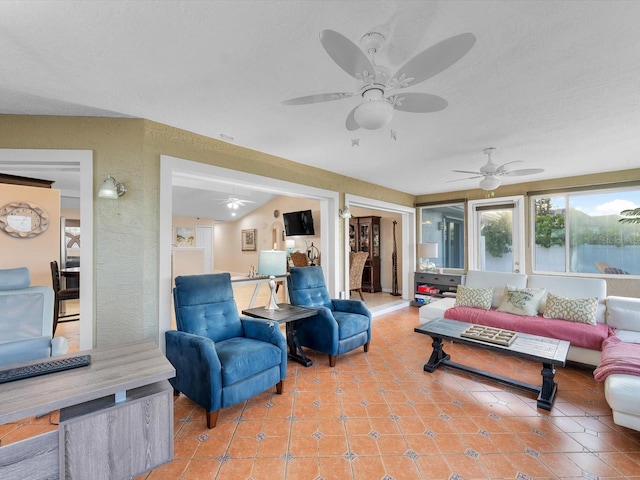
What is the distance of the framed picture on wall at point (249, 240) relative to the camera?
398 inches

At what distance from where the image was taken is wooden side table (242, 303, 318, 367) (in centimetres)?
298

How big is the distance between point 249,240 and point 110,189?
7.90m

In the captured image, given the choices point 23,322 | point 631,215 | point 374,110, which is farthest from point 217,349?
point 631,215

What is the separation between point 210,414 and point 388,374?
5.82ft

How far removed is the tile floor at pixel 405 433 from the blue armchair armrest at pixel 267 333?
344 millimetres

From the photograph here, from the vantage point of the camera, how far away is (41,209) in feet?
14.5

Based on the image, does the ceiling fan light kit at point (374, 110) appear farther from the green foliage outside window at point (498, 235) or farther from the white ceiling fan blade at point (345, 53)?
the green foliage outside window at point (498, 235)

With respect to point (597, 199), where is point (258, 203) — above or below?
above

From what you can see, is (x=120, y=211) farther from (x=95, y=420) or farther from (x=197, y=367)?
(x=95, y=420)

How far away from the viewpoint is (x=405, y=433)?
6.91 ft

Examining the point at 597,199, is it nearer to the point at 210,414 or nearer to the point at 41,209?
the point at 210,414

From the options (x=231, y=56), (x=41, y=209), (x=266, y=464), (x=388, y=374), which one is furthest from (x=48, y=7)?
(x=41, y=209)

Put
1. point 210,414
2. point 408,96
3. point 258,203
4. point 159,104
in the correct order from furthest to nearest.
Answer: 1. point 258,203
2. point 159,104
3. point 210,414
4. point 408,96

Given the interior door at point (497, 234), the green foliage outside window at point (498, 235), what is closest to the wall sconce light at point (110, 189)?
the interior door at point (497, 234)
